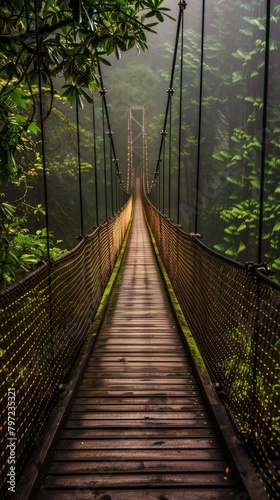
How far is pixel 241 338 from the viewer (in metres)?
1.96

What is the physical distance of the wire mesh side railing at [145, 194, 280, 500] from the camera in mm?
1269

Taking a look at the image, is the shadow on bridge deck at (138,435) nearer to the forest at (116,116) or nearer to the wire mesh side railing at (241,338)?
the wire mesh side railing at (241,338)

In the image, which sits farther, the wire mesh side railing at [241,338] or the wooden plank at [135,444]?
the wooden plank at [135,444]

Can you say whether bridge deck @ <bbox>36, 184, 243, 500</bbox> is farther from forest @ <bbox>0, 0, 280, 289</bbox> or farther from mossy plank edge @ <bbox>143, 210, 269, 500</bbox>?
forest @ <bbox>0, 0, 280, 289</bbox>

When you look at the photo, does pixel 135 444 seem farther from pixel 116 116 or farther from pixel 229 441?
pixel 116 116

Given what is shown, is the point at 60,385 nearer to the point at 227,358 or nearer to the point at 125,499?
the point at 125,499

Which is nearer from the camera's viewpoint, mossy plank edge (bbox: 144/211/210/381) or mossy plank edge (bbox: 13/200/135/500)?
mossy plank edge (bbox: 13/200/135/500)

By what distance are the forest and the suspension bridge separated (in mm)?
387

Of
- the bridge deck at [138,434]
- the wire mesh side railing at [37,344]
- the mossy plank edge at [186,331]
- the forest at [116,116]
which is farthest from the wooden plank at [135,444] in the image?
the forest at [116,116]

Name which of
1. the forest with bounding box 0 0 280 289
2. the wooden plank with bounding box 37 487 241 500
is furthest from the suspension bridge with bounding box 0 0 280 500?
the forest with bounding box 0 0 280 289

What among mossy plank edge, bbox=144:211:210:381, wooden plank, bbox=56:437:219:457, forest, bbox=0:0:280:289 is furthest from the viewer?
mossy plank edge, bbox=144:211:210:381

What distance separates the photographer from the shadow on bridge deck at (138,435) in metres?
1.26

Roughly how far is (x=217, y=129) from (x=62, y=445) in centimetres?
1583

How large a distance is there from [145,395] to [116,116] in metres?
27.2
